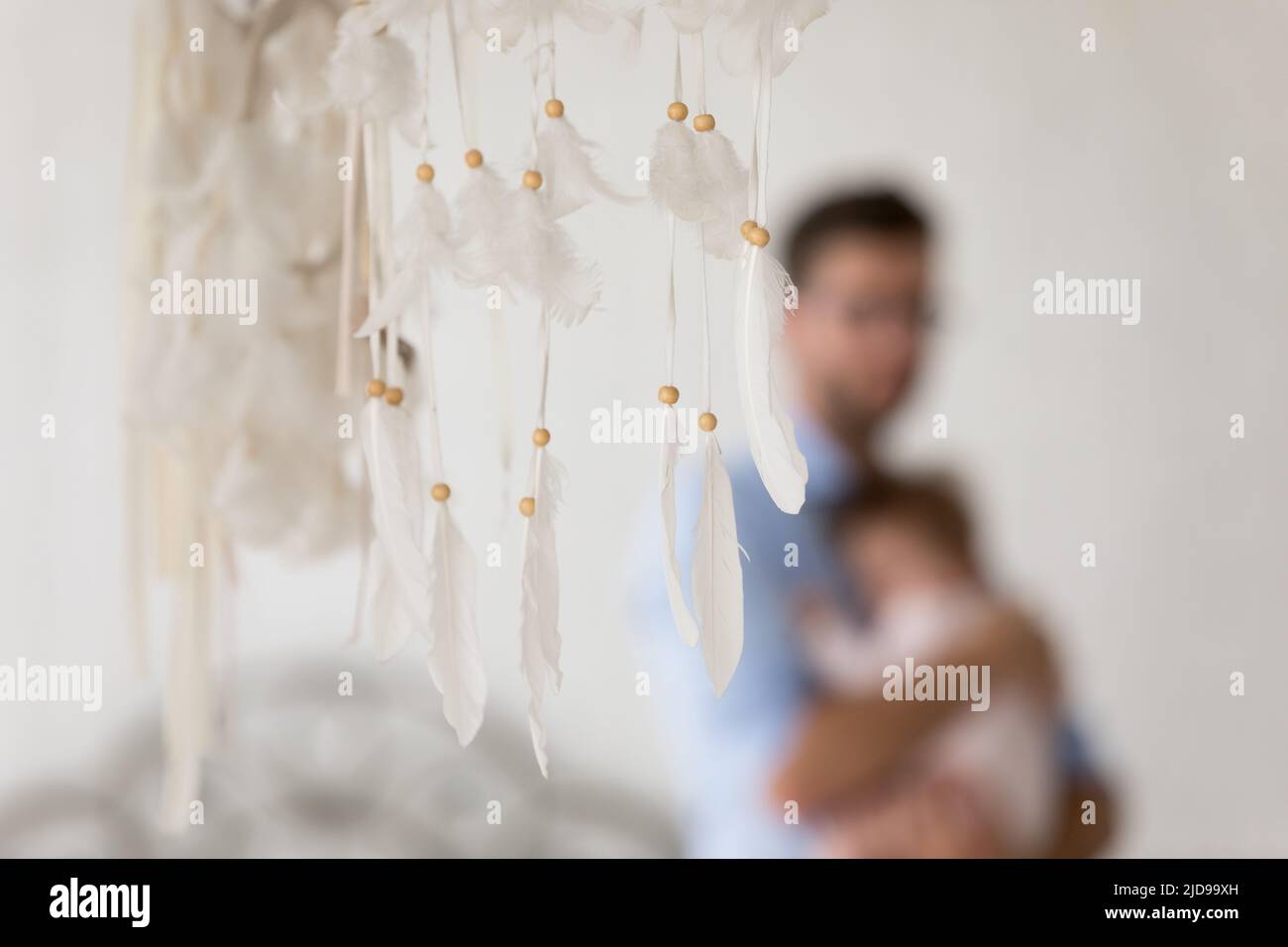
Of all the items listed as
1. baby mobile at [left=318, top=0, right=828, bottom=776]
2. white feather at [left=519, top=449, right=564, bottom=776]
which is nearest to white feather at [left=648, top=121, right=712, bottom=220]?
baby mobile at [left=318, top=0, right=828, bottom=776]

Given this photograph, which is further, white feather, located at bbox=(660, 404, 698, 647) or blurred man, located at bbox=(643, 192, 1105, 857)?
blurred man, located at bbox=(643, 192, 1105, 857)

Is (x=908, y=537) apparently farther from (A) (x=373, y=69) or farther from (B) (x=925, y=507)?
(A) (x=373, y=69)

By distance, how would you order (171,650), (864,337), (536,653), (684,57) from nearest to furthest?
(536,653) < (171,650) < (684,57) < (864,337)

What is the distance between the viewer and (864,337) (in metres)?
1.32

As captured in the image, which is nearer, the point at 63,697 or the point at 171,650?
the point at 171,650

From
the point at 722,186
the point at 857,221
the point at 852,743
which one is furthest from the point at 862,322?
the point at 722,186

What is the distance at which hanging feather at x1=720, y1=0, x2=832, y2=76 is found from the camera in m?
0.39

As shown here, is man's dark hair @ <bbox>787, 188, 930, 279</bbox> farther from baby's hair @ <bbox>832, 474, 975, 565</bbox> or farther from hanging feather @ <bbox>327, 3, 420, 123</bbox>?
hanging feather @ <bbox>327, 3, 420, 123</bbox>

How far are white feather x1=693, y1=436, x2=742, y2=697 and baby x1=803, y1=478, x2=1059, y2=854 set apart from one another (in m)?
0.88

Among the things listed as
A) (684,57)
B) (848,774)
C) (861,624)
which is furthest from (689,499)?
(684,57)

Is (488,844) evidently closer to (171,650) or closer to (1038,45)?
(171,650)

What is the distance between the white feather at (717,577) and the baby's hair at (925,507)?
0.89 meters

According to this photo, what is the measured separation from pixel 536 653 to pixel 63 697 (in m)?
1.21

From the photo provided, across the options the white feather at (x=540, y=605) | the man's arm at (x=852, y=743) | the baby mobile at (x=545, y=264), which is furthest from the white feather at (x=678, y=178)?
the man's arm at (x=852, y=743)
